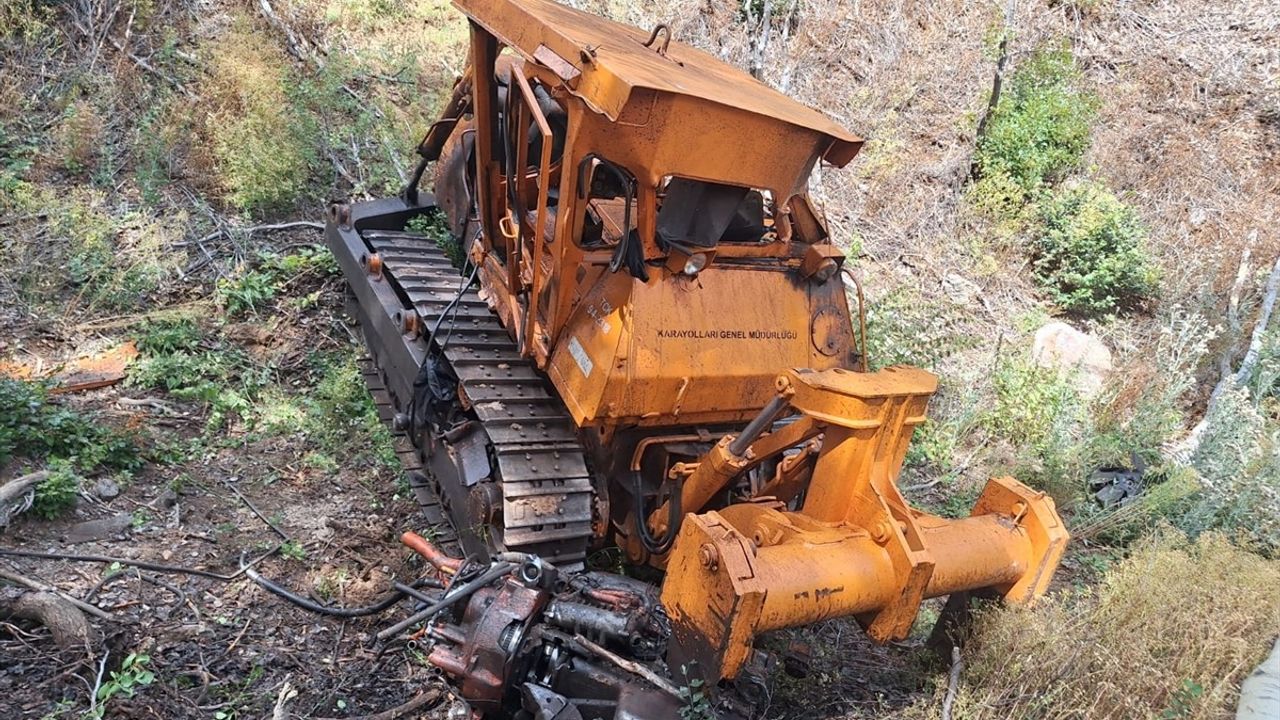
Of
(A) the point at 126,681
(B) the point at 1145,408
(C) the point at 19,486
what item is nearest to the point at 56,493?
(C) the point at 19,486

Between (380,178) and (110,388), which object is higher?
(380,178)

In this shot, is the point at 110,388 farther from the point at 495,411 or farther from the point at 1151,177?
the point at 1151,177

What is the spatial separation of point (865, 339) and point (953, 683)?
2.55 m

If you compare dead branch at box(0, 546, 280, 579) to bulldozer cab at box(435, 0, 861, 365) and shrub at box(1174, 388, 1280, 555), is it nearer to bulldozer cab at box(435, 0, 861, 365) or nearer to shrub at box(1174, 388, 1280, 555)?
bulldozer cab at box(435, 0, 861, 365)

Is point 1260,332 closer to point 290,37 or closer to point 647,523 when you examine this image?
point 647,523

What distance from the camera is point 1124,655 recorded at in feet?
10.6

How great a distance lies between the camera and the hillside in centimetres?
351

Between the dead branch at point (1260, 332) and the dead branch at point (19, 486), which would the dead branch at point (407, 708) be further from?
the dead branch at point (1260, 332)

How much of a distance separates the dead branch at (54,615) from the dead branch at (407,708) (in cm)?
102

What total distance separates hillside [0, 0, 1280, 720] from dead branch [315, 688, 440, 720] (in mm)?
74

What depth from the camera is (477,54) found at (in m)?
4.50

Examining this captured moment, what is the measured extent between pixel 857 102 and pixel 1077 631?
8.71 metres

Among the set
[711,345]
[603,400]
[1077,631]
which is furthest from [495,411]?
[1077,631]

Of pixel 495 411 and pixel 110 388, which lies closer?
pixel 495 411
